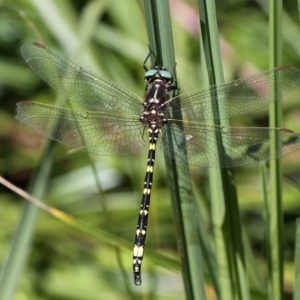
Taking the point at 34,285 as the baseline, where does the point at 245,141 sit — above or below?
above

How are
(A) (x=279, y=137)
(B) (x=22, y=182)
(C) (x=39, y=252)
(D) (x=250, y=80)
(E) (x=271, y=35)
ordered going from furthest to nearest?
(B) (x=22, y=182), (C) (x=39, y=252), (D) (x=250, y=80), (A) (x=279, y=137), (E) (x=271, y=35)

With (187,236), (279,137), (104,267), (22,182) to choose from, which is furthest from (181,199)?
(22,182)

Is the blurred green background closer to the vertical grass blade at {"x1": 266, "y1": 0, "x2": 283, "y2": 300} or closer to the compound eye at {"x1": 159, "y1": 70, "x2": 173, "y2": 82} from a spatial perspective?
the compound eye at {"x1": 159, "y1": 70, "x2": 173, "y2": 82}

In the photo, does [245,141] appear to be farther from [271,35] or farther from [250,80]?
[271,35]

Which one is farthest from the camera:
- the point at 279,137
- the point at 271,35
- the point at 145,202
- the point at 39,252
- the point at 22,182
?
the point at 22,182

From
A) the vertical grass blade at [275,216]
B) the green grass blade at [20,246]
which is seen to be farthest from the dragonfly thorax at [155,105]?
the vertical grass blade at [275,216]

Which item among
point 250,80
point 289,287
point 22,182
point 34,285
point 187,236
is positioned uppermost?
point 22,182

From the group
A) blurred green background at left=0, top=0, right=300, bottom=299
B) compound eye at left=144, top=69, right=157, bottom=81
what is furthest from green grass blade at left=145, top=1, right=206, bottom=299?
blurred green background at left=0, top=0, right=300, bottom=299

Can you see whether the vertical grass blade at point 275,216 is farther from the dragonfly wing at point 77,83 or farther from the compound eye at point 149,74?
the dragonfly wing at point 77,83
